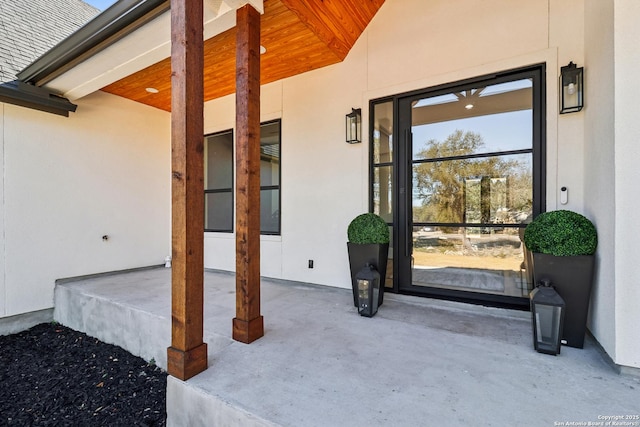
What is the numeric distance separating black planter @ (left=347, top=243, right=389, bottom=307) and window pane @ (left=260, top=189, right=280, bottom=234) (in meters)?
1.70

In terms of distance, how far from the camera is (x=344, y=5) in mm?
3240

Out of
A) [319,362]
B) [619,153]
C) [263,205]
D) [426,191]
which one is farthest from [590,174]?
[263,205]

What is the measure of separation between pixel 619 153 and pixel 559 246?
0.77 metres

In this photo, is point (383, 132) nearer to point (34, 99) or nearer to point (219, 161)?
point (219, 161)

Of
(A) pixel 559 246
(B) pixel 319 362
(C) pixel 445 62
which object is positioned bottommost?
(B) pixel 319 362

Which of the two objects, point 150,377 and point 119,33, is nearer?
point 150,377

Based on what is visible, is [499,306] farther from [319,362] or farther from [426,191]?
[319,362]

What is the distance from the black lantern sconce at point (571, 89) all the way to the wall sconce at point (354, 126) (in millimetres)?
2069

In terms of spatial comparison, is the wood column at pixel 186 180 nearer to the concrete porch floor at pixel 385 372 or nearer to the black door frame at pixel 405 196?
the concrete porch floor at pixel 385 372

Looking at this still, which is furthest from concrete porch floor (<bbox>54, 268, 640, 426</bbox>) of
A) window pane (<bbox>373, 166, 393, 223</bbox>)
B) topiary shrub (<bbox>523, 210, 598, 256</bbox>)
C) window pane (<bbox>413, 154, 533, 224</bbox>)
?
window pane (<bbox>373, 166, 393, 223</bbox>)

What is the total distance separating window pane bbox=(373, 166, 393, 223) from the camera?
371cm

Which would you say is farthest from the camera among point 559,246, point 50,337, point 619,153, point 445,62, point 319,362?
point 50,337

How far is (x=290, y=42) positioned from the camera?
354 cm

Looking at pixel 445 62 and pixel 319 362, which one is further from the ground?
pixel 445 62
